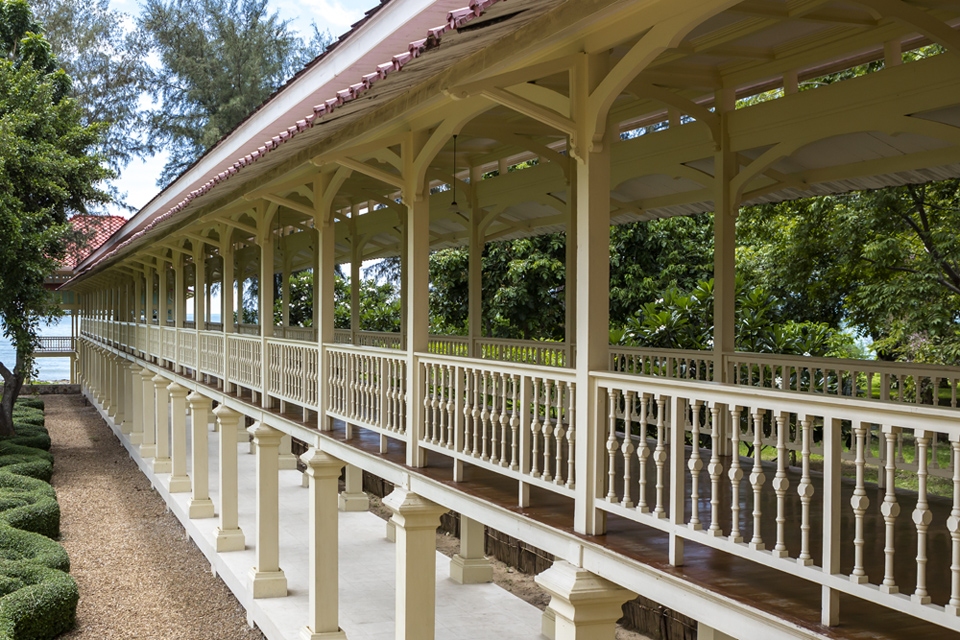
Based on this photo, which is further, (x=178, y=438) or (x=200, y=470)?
(x=178, y=438)

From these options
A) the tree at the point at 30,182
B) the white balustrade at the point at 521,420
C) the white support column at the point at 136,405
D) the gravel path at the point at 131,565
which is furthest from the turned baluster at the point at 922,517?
the white support column at the point at 136,405

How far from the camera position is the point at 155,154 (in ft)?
154

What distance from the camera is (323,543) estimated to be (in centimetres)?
1070

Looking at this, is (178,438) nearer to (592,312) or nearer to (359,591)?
(359,591)

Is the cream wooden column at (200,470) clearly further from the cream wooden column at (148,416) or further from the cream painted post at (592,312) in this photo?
the cream painted post at (592,312)

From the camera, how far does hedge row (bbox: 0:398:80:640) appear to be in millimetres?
13023

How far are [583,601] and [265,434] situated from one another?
8.61 m

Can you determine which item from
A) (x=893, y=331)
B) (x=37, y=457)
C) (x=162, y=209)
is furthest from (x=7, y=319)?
(x=893, y=331)

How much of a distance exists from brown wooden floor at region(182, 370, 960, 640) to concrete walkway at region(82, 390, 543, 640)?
643 centimetres

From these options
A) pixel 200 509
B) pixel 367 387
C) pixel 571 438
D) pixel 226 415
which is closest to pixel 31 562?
pixel 226 415

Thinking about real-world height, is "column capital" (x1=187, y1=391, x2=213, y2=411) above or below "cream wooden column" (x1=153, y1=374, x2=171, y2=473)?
above

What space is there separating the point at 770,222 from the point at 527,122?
1231 centimetres

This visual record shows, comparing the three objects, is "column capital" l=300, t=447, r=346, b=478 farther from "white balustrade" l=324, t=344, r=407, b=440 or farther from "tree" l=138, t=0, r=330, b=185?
"tree" l=138, t=0, r=330, b=185

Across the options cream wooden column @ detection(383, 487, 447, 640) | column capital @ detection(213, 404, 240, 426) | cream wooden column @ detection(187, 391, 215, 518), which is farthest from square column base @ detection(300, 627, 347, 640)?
cream wooden column @ detection(187, 391, 215, 518)
